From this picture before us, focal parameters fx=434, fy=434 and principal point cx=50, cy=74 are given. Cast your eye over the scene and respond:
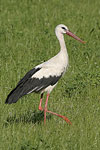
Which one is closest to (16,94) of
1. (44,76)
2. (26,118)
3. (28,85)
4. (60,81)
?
(28,85)

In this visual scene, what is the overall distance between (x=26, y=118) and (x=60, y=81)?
1805 millimetres

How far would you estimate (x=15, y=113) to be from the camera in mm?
6215

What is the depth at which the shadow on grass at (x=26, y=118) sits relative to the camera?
5898 mm

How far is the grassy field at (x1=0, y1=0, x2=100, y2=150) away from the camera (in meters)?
5.23

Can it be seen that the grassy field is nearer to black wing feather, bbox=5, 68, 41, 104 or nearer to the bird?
black wing feather, bbox=5, 68, 41, 104

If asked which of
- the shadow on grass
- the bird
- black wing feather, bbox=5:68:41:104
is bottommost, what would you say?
the shadow on grass

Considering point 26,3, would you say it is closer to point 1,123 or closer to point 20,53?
point 20,53

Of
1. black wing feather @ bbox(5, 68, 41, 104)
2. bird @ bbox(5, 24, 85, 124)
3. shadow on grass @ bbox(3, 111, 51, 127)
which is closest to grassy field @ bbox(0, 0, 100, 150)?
shadow on grass @ bbox(3, 111, 51, 127)

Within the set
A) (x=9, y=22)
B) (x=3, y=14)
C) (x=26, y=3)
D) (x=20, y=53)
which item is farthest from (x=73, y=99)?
(x=26, y=3)

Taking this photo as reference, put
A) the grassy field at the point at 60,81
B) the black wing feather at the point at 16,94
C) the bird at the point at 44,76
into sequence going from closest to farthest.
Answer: the grassy field at the point at 60,81, the black wing feather at the point at 16,94, the bird at the point at 44,76

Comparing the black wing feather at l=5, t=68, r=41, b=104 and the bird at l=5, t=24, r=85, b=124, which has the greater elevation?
the bird at l=5, t=24, r=85, b=124

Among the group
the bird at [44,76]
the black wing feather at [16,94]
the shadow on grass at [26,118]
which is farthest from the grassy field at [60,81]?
the bird at [44,76]

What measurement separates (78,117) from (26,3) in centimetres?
835

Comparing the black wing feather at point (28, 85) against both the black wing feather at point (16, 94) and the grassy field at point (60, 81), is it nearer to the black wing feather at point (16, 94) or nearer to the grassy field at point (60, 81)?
the black wing feather at point (16, 94)
